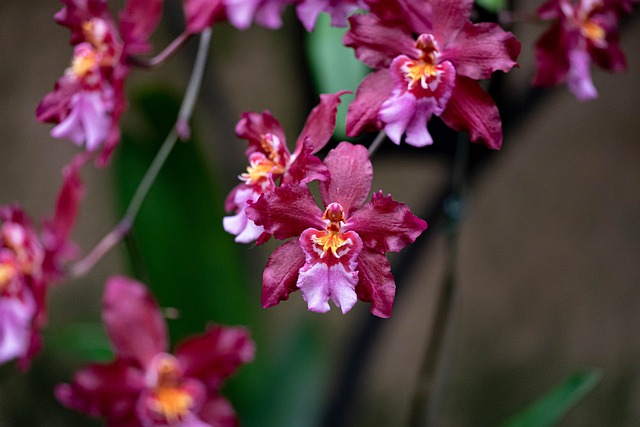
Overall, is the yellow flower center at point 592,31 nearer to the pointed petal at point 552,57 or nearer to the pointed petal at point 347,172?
the pointed petal at point 552,57

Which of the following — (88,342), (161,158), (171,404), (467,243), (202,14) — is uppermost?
(202,14)

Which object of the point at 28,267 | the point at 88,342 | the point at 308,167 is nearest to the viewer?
the point at 308,167

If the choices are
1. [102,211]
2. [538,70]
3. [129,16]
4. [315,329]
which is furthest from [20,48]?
[538,70]

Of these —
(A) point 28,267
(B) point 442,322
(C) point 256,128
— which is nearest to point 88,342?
(A) point 28,267

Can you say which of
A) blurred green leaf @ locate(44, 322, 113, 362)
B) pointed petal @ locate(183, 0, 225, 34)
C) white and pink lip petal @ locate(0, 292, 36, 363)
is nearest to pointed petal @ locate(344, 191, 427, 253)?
pointed petal @ locate(183, 0, 225, 34)

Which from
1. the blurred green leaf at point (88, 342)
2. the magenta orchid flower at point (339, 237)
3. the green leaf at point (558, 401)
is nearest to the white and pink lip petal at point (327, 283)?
the magenta orchid flower at point (339, 237)

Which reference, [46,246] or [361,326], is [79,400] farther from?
[361,326]

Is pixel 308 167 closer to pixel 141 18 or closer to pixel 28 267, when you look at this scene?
pixel 141 18

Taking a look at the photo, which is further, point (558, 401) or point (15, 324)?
point (558, 401)
